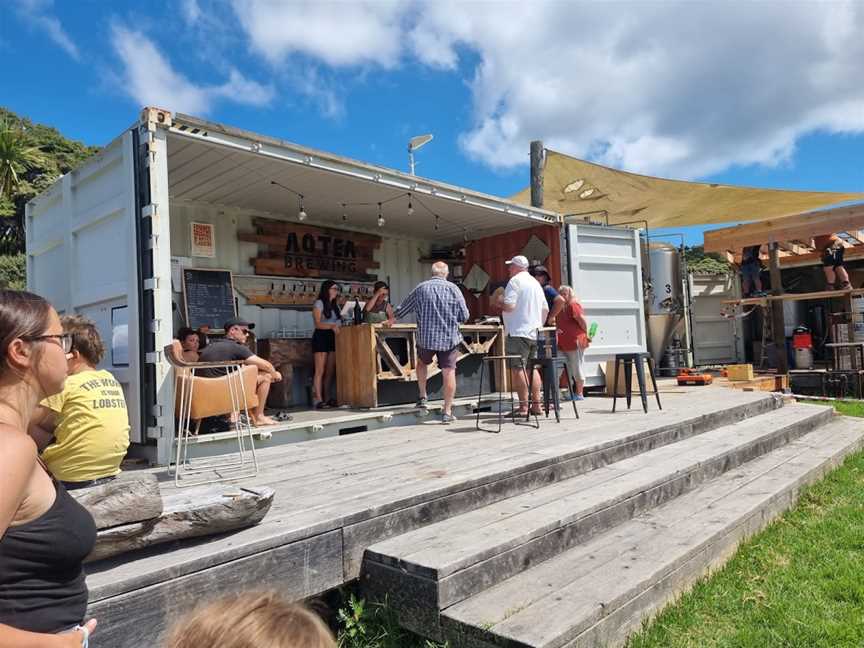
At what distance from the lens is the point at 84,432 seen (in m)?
2.49

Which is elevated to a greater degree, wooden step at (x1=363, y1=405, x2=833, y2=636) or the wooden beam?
the wooden beam

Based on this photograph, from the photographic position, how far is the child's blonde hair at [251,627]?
870 mm

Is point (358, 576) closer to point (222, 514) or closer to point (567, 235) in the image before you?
point (222, 514)

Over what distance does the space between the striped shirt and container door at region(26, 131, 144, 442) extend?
2.45m

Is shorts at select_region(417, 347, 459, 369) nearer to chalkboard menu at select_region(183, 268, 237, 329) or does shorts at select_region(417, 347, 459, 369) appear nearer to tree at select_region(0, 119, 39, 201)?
chalkboard menu at select_region(183, 268, 237, 329)

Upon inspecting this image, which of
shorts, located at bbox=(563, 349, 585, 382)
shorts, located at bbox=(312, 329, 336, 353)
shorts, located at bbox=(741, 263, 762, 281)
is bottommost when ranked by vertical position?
shorts, located at bbox=(563, 349, 585, 382)

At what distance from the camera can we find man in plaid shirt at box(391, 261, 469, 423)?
5555mm

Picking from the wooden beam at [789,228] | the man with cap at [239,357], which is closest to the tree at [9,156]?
the man with cap at [239,357]

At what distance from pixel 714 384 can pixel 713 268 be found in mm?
10786

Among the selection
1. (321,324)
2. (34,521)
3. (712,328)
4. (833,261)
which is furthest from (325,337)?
(712,328)

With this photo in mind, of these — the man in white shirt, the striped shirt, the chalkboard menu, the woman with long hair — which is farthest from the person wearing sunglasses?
the chalkboard menu

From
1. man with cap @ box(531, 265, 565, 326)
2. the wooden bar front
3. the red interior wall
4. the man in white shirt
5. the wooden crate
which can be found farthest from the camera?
the wooden crate

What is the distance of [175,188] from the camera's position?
633 cm

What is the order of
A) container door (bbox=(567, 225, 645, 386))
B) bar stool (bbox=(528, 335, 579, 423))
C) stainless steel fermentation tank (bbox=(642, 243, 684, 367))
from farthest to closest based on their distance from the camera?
stainless steel fermentation tank (bbox=(642, 243, 684, 367)) → container door (bbox=(567, 225, 645, 386)) → bar stool (bbox=(528, 335, 579, 423))
